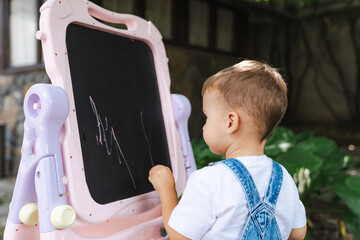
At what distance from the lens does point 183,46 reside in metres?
4.80

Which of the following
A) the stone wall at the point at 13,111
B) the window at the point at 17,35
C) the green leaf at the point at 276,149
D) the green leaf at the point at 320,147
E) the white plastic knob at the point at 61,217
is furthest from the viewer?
the window at the point at 17,35

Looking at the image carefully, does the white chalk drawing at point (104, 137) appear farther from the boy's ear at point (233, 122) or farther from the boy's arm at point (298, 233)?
the boy's arm at point (298, 233)

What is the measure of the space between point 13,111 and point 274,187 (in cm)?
382

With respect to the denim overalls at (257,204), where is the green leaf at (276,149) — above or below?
below

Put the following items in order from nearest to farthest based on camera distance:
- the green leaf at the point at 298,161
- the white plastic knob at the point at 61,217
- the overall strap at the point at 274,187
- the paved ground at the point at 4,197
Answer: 1. the white plastic knob at the point at 61,217
2. the overall strap at the point at 274,187
3. the green leaf at the point at 298,161
4. the paved ground at the point at 4,197

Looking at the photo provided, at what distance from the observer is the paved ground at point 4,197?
253 cm

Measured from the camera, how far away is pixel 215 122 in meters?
0.86

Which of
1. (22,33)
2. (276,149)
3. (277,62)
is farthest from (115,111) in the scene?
(277,62)

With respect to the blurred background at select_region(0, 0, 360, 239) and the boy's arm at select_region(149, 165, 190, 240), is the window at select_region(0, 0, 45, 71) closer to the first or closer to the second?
the blurred background at select_region(0, 0, 360, 239)

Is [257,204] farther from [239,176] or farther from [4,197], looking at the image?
[4,197]

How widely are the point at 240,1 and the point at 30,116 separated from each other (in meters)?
4.96

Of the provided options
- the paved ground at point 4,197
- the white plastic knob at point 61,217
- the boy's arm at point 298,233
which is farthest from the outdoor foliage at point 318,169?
the paved ground at point 4,197

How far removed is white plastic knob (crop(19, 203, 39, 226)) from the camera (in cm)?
79

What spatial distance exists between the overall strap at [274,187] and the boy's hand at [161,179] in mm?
253
